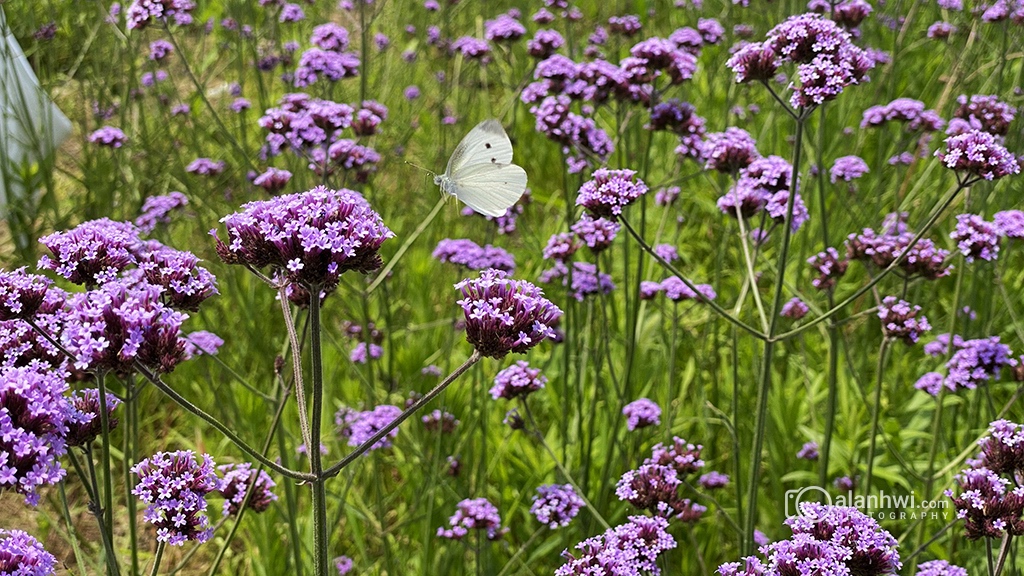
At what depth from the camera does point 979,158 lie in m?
2.33

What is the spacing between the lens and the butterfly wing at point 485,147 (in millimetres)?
3062

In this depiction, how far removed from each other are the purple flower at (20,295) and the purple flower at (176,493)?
39 cm

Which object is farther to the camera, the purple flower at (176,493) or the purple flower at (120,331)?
the purple flower at (176,493)

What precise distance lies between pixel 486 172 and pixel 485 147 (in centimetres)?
9

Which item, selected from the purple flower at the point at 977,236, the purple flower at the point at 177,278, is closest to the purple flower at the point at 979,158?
the purple flower at the point at 977,236

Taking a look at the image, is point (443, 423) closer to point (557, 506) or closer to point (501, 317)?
point (557, 506)

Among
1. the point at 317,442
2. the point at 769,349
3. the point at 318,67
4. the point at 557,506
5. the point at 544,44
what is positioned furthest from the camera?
the point at 544,44

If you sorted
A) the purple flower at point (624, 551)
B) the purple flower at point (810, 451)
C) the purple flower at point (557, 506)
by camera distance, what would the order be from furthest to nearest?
the purple flower at point (810, 451) → the purple flower at point (557, 506) → the purple flower at point (624, 551)

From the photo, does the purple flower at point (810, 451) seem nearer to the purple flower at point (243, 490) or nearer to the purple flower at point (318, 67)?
the purple flower at point (243, 490)

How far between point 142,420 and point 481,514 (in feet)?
8.46

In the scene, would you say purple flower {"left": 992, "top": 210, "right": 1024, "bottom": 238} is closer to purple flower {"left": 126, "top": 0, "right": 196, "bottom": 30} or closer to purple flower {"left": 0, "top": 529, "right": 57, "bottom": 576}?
purple flower {"left": 0, "top": 529, "right": 57, "bottom": 576}

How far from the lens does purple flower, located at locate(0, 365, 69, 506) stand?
1330 millimetres

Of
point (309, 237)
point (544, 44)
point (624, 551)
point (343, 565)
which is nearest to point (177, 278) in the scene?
point (309, 237)

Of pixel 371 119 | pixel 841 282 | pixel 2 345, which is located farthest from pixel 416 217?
pixel 2 345
